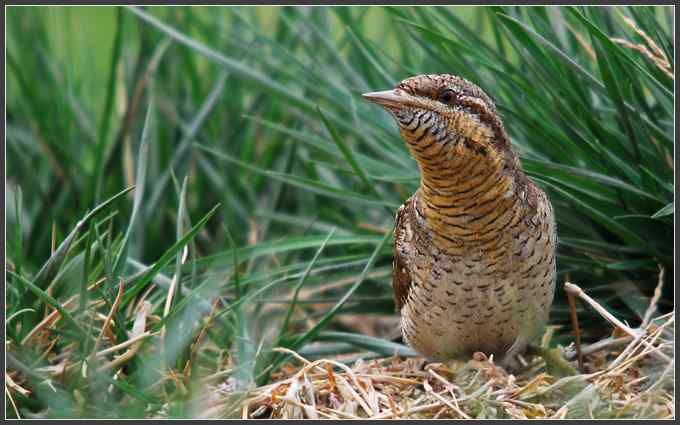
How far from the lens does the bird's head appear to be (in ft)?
6.59

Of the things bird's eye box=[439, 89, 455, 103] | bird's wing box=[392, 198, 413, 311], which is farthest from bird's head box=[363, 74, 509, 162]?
bird's wing box=[392, 198, 413, 311]

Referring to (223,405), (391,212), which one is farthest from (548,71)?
(223,405)

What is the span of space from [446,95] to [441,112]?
0.16 feet

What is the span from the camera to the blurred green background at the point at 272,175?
7.68 feet

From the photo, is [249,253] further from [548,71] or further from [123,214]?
[548,71]

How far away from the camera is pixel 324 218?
347 cm

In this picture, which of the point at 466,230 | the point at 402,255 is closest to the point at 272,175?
the point at 402,255

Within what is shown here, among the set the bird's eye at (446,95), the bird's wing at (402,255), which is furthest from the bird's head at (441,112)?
the bird's wing at (402,255)

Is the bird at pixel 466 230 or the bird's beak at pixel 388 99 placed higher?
the bird's beak at pixel 388 99

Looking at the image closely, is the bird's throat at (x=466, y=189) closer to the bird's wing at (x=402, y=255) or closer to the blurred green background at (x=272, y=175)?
the bird's wing at (x=402, y=255)

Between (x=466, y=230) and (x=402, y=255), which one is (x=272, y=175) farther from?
(x=466, y=230)

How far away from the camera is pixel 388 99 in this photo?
1980 millimetres

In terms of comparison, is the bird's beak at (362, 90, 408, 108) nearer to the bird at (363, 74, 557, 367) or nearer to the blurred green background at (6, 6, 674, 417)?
the bird at (363, 74, 557, 367)

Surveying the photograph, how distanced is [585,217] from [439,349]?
639mm
